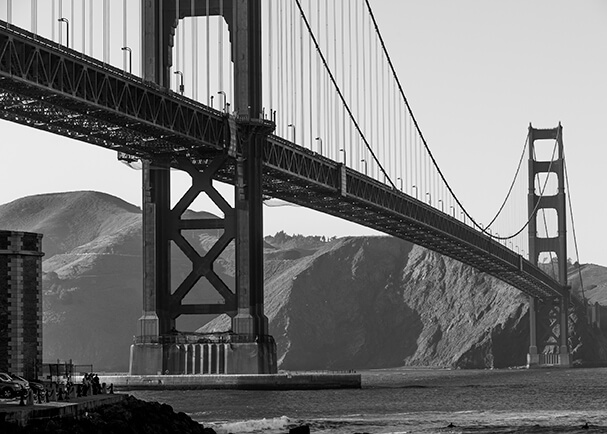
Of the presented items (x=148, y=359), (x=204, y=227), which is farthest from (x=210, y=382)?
(x=204, y=227)

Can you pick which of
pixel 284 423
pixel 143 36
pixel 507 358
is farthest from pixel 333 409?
pixel 507 358

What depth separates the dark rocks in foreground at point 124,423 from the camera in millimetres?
36237

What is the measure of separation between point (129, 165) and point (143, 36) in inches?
253

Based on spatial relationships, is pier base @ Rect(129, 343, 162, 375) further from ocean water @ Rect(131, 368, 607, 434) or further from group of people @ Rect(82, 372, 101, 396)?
group of people @ Rect(82, 372, 101, 396)

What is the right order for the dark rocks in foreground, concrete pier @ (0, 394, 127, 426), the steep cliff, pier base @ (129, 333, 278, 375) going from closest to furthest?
concrete pier @ (0, 394, 127, 426) → the dark rocks in foreground → pier base @ (129, 333, 278, 375) → the steep cliff

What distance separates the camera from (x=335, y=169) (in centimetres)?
9425

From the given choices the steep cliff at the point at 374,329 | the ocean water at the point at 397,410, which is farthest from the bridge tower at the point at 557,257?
the ocean water at the point at 397,410

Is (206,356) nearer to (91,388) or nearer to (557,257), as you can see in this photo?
(91,388)

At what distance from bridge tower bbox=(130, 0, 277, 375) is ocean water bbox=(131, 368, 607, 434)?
2740 millimetres

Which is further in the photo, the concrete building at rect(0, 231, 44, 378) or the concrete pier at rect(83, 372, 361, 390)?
the concrete pier at rect(83, 372, 361, 390)

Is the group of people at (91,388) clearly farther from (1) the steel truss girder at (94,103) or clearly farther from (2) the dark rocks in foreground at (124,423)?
(1) the steel truss girder at (94,103)

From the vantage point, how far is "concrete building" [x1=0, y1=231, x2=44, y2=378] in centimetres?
5072

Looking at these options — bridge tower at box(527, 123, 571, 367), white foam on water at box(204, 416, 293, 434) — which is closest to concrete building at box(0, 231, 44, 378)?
white foam on water at box(204, 416, 293, 434)

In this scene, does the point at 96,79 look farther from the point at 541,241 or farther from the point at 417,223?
the point at 541,241
